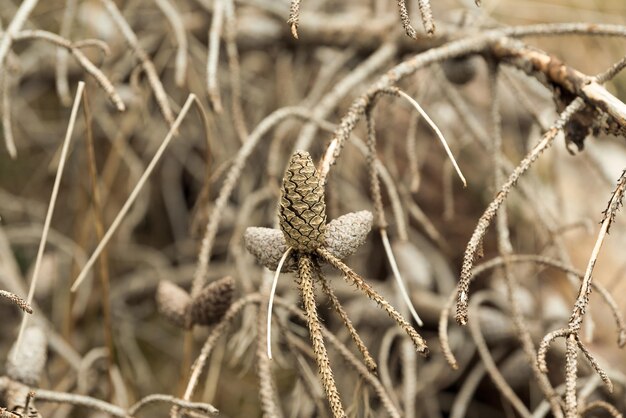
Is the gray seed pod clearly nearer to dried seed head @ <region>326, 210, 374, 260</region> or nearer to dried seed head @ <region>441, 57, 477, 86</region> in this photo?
dried seed head @ <region>326, 210, 374, 260</region>

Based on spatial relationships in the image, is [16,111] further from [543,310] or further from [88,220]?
[543,310]

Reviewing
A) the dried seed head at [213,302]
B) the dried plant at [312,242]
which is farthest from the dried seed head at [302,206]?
the dried seed head at [213,302]

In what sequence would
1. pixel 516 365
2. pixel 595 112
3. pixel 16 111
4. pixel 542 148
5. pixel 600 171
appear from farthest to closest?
pixel 16 111
pixel 516 365
pixel 600 171
pixel 595 112
pixel 542 148

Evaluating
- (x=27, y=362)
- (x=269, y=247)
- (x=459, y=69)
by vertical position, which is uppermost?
(x=459, y=69)

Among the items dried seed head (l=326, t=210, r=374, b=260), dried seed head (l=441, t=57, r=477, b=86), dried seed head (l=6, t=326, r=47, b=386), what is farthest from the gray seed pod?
dried seed head (l=441, t=57, r=477, b=86)

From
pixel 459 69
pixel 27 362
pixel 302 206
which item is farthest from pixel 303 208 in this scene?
pixel 459 69

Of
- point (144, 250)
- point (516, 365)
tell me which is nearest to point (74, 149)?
point (144, 250)

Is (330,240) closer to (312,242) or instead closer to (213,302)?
(312,242)
